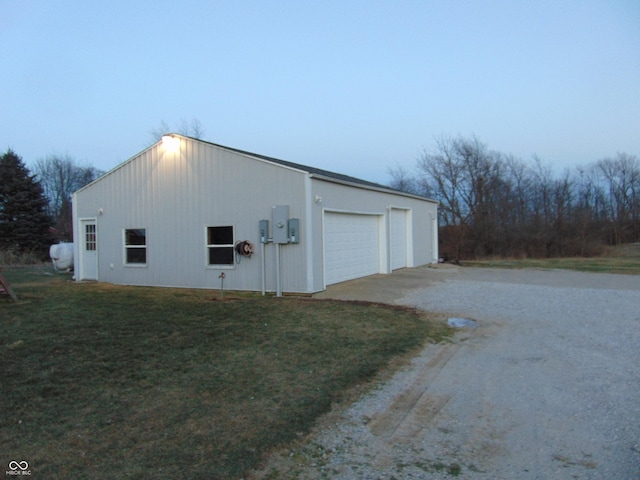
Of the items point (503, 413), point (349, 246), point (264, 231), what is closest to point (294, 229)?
point (264, 231)

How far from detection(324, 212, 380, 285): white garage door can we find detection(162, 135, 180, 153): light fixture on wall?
4691 millimetres

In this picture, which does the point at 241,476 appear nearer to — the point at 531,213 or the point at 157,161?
the point at 157,161

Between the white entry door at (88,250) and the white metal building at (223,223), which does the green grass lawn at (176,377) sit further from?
the white entry door at (88,250)

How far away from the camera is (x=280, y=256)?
37.7 ft

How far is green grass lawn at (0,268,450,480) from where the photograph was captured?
349 centimetres

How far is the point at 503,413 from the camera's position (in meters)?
4.18

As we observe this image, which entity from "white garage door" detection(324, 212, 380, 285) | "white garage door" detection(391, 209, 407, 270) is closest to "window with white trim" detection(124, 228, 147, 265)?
"white garage door" detection(324, 212, 380, 285)

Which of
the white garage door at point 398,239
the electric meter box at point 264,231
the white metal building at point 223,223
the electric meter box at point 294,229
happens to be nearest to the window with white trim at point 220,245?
the white metal building at point 223,223

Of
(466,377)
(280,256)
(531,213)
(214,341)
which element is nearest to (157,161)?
(280,256)

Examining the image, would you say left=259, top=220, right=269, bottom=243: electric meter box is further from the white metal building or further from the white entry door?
the white entry door

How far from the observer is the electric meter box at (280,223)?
1113cm

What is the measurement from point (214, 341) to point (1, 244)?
30586mm

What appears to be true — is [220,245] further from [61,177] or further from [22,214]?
[61,177]

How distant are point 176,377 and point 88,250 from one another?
450 inches
